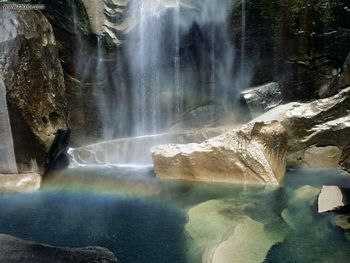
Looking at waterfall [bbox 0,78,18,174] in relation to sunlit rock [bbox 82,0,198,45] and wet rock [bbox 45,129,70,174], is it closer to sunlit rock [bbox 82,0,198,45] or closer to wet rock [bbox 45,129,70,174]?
wet rock [bbox 45,129,70,174]

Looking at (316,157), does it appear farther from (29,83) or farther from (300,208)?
(29,83)

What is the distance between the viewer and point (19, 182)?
10609 mm

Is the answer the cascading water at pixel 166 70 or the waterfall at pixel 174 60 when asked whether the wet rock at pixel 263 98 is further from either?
the waterfall at pixel 174 60

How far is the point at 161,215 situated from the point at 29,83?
4962mm

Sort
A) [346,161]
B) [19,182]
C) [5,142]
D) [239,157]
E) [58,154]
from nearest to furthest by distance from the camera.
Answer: [346,161], [239,157], [19,182], [5,142], [58,154]

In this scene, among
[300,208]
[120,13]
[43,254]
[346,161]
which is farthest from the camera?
[120,13]

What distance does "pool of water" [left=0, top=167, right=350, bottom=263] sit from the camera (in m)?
7.14

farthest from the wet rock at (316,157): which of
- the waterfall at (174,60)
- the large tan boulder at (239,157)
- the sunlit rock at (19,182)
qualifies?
the sunlit rock at (19,182)

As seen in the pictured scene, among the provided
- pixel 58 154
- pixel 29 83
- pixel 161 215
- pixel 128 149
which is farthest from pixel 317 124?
pixel 29 83

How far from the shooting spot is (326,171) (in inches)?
442

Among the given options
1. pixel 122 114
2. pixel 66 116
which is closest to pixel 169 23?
pixel 122 114

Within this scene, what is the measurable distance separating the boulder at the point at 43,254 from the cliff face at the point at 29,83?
4537mm

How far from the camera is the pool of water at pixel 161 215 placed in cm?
714

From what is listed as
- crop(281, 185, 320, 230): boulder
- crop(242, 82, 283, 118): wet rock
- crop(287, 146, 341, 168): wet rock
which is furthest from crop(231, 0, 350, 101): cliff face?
crop(281, 185, 320, 230): boulder
